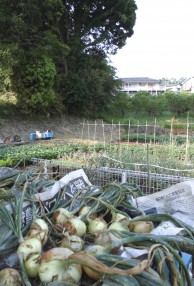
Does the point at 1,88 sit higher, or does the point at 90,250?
the point at 1,88

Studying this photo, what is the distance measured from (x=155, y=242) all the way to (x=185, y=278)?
153 millimetres

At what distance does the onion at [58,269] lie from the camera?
1.03 metres

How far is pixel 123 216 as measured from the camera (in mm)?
1493

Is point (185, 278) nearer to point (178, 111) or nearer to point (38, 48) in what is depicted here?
point (38, 48)

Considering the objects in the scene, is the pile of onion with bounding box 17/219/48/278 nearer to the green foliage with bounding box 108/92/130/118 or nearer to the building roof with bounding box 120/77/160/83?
the green foliage with bounding box 108/92/130/118

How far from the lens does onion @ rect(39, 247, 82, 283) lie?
1.03 metres

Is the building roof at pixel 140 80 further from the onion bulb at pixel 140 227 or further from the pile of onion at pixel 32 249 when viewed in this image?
the pile of onion at pixel 32 249

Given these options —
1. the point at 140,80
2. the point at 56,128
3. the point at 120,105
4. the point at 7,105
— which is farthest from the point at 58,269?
the point at 140,80

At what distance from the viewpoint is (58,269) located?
3.42 feet

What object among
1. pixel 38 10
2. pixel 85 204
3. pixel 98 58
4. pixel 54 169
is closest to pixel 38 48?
pixel 38 10

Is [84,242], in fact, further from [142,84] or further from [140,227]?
[142,84]

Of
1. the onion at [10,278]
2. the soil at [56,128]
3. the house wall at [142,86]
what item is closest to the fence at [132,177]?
the onion at [10,278]

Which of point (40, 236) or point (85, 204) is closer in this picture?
point (40, 236)

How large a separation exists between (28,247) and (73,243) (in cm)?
16
